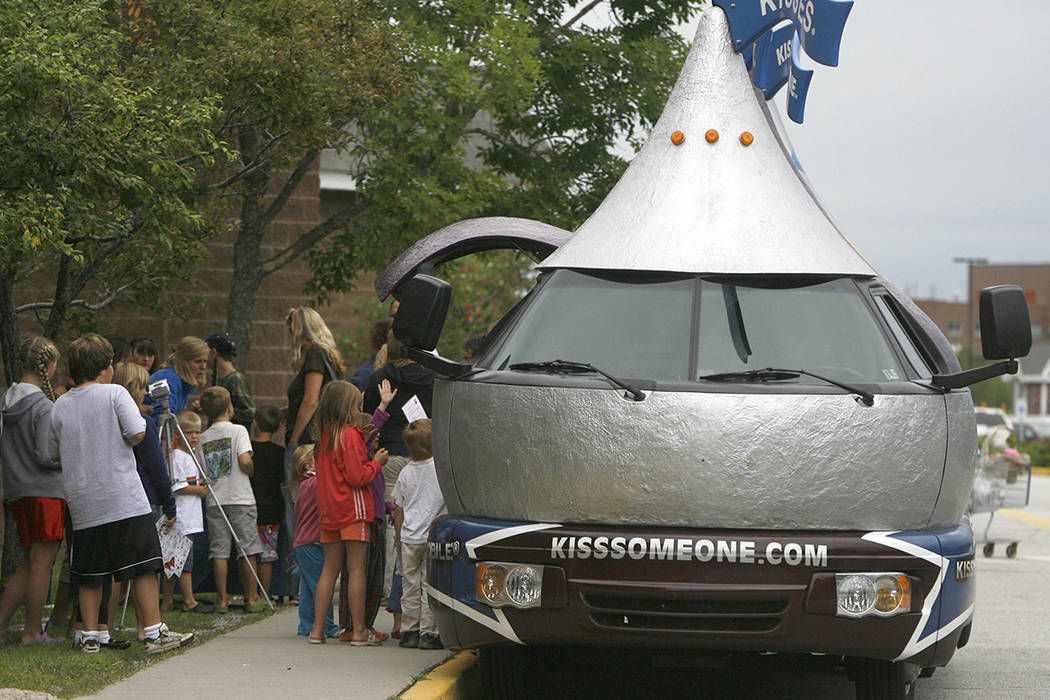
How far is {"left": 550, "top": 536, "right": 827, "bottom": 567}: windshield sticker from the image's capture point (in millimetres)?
6043

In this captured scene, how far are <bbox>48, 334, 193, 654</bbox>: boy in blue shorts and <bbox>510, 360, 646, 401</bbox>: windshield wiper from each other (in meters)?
2.31

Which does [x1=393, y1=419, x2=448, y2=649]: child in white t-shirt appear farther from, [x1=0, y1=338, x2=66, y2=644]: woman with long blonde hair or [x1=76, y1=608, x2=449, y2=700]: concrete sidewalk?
[x1=0, y1=338, x2=66, y2=644]: woman with long blonde hair

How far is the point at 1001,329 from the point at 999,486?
518 inches

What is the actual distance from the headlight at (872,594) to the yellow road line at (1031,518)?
703 inches

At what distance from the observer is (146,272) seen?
41.0 feet

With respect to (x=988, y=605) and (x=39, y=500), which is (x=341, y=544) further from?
(x=988, y=605)

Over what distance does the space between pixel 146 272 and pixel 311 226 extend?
→ 14.4ft

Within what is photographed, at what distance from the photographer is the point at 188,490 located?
384 inches

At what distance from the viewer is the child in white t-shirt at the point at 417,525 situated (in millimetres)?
8469

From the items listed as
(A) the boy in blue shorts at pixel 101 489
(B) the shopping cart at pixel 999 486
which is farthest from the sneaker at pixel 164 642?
(B) the shopping cart at pixel 999 486

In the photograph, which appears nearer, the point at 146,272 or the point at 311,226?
the point at 146,272

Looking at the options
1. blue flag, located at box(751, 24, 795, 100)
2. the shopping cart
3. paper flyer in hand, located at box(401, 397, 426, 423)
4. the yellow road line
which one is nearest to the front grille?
paper flyer in hand, located at box(401, 397, 426, 423)

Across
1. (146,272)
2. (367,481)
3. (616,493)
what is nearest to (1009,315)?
(616,493)

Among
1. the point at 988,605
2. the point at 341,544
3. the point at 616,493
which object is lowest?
the point at 988,605
